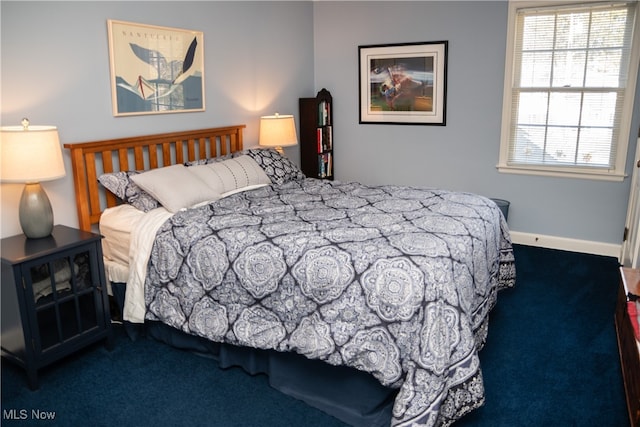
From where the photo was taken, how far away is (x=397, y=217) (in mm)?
2977

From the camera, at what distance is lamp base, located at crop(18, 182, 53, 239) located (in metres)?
2.76

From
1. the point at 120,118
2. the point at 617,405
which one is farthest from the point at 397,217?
the point at 120,118

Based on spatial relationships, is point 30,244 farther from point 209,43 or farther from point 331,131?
point 331,131

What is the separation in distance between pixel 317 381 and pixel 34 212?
5.60 ft

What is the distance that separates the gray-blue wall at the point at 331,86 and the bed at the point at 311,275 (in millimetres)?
360

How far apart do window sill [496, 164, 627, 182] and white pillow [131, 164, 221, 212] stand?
2.71 m

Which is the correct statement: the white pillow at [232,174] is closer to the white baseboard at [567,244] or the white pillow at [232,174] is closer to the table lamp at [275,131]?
the table lamp at [275,131]

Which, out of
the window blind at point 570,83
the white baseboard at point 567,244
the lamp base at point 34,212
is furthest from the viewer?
the white baseboard at point 567,244

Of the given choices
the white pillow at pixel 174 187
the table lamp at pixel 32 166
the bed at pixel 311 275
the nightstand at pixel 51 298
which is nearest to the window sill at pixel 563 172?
the bed at pixel 311 275

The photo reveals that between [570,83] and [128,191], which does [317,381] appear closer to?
[128,191]

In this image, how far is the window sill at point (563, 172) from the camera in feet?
14.1

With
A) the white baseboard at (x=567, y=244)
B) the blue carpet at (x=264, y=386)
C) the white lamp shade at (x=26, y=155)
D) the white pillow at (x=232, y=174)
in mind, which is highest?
the white lamp shade at (x=26, y=155)

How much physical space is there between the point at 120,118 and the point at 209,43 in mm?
1046

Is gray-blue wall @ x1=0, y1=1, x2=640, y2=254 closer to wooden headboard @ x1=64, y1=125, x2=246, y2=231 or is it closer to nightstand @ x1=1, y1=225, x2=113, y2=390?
wooden headboard @ x1=64, y1=125, x2=246, y2=231
